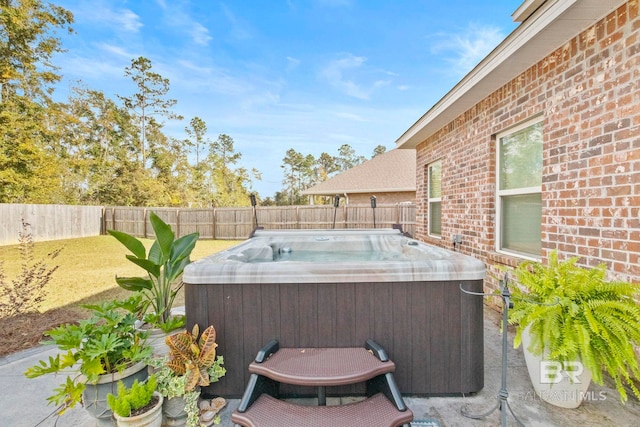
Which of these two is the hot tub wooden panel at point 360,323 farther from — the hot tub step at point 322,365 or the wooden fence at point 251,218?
the wooden fence at point 251,218

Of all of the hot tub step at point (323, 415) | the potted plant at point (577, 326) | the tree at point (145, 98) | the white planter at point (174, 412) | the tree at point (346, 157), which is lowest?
the white planter at point (174, 412)

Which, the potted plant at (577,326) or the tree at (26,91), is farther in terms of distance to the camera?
the tree at (26,91)

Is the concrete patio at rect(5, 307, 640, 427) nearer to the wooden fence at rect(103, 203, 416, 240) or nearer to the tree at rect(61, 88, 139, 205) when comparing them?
the wooden fence at rect(103, 203, 416, 240)

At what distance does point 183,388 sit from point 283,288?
29.2 inches

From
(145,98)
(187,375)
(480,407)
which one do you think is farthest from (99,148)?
(480,407)

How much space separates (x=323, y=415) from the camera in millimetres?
1497

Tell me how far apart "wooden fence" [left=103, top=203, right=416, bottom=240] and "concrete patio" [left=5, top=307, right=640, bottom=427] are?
830 centimetres

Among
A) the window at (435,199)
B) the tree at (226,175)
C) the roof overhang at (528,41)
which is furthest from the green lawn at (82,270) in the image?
the tree at (226,175)

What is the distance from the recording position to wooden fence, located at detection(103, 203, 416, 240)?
10789mm

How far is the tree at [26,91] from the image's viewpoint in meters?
10.3

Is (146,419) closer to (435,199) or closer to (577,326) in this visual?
(577,326)

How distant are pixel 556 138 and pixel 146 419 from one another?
11.6 feet
